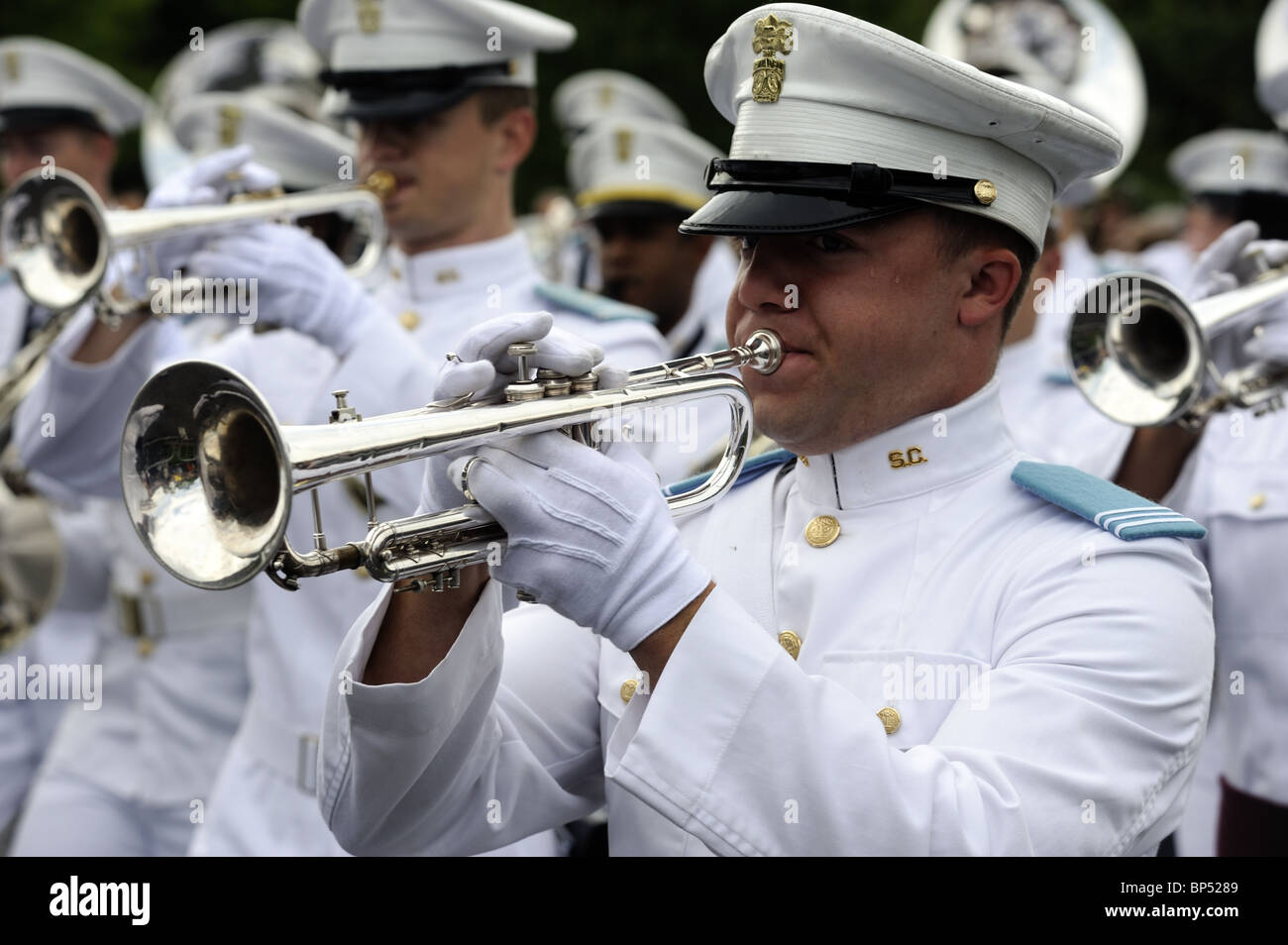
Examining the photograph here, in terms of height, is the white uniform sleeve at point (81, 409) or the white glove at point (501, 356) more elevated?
the white uniform sleeve at point (81, 409)

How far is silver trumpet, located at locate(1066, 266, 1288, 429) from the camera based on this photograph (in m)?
3.90

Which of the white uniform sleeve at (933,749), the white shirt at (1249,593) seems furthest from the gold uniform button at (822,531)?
the white shirt at (1249,593)

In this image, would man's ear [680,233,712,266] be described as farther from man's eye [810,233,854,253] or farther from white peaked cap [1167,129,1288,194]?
man's eye [810,233,854,253]

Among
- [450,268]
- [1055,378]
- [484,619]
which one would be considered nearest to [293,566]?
[484,619]

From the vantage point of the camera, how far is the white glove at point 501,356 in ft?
7.38

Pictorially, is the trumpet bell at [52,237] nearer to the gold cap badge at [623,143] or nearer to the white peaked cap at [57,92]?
the white peaked cap at [57,92]

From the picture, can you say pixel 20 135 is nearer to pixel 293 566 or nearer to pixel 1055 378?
pixel 1055 378

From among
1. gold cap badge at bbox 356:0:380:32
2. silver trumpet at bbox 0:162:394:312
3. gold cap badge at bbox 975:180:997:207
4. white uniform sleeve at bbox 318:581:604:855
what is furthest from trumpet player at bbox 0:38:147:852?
gold cap badge at bbox 975:180:997:207

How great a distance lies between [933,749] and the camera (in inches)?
90.0

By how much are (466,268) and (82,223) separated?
3.33ft

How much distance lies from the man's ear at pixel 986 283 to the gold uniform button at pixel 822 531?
38cm

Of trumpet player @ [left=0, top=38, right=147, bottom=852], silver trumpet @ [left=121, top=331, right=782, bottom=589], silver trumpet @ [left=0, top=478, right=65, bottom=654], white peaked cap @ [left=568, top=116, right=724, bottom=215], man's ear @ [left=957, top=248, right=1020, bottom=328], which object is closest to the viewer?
silver trumpet @ [left=121, top=331, right=782, bottom=589]

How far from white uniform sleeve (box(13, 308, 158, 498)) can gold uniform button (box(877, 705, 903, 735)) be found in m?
3.03

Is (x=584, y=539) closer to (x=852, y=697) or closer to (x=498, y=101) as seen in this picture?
(x=852, y=697)
